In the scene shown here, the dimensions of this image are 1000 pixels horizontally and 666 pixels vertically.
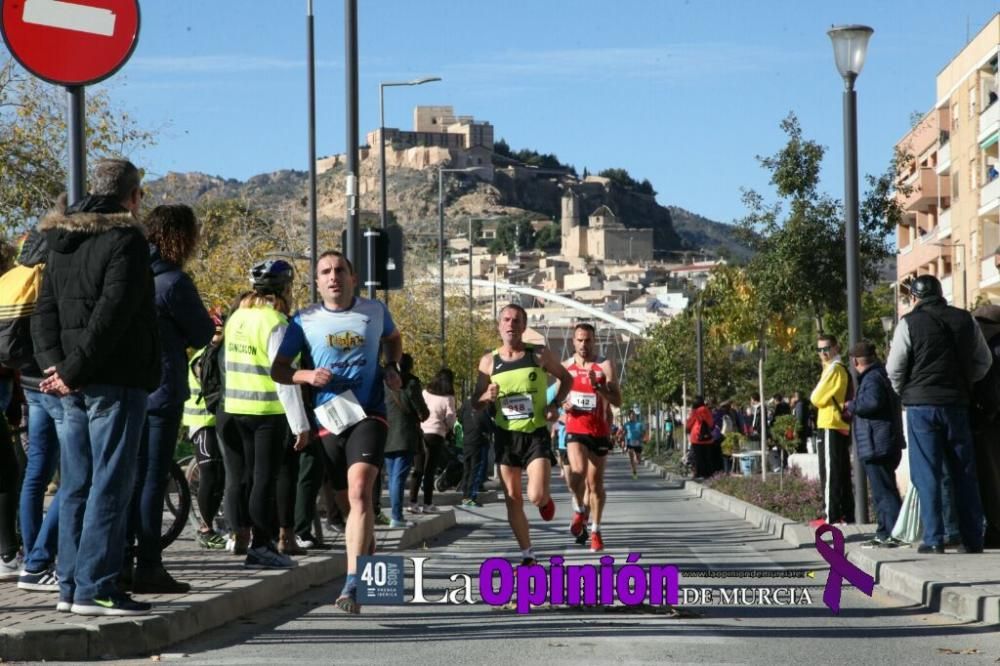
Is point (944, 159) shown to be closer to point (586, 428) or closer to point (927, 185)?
point (927, 185)

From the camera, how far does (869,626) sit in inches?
381

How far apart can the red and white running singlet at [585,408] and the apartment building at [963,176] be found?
155ft

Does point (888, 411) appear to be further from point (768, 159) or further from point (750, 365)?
point (750, 365)

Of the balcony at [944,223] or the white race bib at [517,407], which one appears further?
the balcony at [944,223]

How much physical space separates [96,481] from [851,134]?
37.6ft

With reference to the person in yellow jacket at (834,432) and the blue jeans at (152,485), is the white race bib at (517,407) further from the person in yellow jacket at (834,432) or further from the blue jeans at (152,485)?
the person in yellow jacket at (834,432)

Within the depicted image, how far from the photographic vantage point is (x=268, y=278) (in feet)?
39.4

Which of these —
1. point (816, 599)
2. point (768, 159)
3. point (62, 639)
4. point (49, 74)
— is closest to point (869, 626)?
point (816, 599)

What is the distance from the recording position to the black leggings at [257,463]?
11.5 metres

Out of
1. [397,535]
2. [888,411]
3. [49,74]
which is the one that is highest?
[49,74]

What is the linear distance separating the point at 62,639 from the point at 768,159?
23.8m

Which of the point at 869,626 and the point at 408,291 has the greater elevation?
the point at 408,291

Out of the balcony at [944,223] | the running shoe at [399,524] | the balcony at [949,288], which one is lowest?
the running shoe at [399,524]

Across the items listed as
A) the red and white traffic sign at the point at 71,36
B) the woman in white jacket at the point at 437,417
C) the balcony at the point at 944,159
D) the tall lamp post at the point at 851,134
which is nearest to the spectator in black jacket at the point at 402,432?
the woman in white jacket at the point at 437,417
